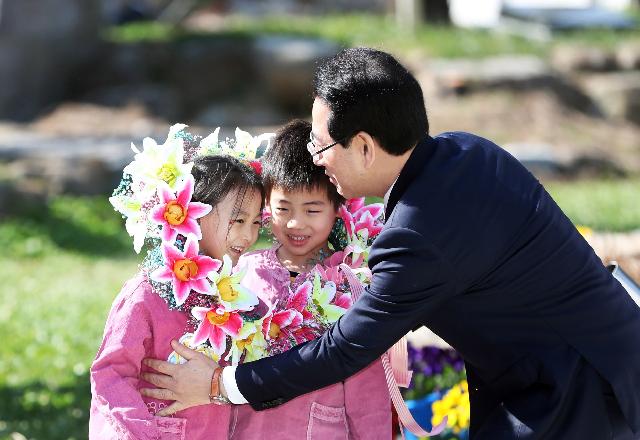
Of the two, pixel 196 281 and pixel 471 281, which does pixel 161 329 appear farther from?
pixel 471 281

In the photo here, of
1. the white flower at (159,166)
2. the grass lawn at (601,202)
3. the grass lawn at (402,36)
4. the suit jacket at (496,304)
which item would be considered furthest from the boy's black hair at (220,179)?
the grass lawn at (402,36)

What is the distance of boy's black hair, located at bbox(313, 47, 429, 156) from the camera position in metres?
2.86

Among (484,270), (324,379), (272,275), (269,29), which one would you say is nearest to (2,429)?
(272,275)

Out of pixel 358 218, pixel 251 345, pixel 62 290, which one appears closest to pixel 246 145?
pixel 358 218

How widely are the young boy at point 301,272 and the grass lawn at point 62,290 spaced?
1.94 metres

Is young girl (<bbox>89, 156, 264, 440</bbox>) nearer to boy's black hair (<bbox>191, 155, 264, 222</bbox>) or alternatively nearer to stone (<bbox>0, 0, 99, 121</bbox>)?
boy's black hair (<bbox>191, 155, 264, 222</bbox>)

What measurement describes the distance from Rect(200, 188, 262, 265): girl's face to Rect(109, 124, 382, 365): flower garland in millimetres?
111

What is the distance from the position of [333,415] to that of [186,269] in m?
0.66

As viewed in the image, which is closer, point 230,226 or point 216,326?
point 216,326

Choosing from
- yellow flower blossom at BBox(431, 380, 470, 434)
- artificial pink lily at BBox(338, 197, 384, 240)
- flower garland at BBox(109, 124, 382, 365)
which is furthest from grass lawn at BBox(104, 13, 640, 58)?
flower garland at BBox(109, 124, 382, 365)

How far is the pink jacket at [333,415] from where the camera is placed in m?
3.32

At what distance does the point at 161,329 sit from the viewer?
10.5 ft

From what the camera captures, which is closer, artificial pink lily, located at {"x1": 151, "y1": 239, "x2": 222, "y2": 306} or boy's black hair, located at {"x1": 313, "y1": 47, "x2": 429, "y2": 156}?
boy's black hair, located at {"x1": 313, "y1": 47, "x2": 429, "y2": 156}

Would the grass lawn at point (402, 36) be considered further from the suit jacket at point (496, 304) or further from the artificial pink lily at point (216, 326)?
the suit jacket at point (496, 304)
